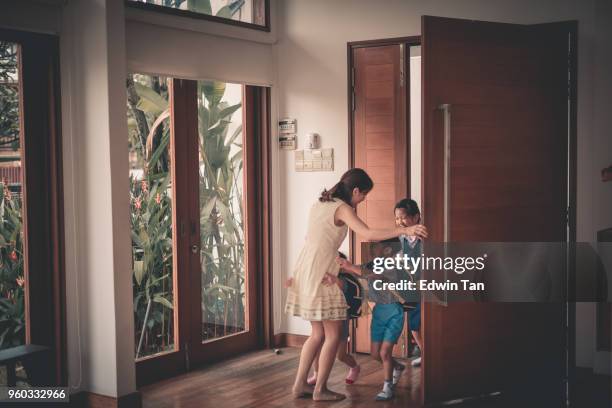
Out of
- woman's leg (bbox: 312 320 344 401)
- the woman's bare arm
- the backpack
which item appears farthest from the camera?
the backpack

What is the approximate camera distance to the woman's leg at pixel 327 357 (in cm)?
431

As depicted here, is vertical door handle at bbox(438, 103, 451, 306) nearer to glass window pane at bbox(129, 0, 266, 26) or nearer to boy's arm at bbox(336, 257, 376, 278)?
boy's arm at bbox(336, 257, 376, 278)

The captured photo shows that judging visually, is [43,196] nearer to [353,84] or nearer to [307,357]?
[307,357]

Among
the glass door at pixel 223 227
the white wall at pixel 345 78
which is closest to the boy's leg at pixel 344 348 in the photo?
the white wall at pixel 345 78

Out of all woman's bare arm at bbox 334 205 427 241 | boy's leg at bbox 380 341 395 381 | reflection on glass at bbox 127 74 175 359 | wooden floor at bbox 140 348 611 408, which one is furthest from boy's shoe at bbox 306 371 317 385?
woman's bare arm at bbox 334 205 427 241

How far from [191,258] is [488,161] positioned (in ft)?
7.09

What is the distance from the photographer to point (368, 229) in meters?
4.09

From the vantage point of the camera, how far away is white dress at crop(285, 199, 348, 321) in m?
4.21

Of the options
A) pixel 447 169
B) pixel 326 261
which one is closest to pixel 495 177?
pixel 447 169

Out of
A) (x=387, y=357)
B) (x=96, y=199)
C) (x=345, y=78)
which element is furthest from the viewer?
(x=345, y=78)

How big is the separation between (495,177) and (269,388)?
1927mm

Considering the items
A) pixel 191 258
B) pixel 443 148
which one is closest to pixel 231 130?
pixel 191 258

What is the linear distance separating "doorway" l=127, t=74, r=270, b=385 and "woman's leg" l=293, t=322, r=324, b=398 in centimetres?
103

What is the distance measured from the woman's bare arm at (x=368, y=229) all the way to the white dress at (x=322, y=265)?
1.7 inches
